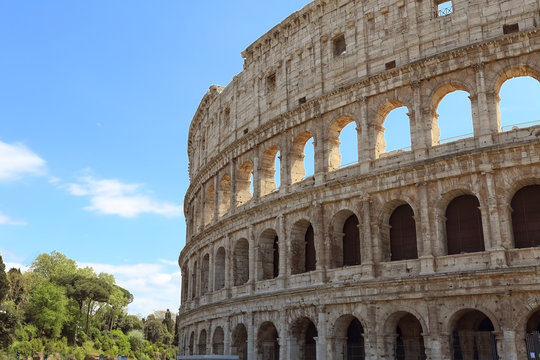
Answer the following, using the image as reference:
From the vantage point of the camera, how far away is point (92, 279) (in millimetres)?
68125

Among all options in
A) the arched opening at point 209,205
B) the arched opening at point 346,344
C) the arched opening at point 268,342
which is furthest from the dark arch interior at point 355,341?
the arched opening at point 209,205

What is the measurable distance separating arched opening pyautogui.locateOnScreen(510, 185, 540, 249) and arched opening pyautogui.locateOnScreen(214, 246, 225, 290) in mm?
Result: 15193

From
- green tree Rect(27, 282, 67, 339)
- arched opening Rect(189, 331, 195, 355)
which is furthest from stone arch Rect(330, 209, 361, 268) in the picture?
green tree Rect(27, 282, 67, 339)

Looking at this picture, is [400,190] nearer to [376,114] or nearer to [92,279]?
[376,114]

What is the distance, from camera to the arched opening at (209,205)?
33.0m

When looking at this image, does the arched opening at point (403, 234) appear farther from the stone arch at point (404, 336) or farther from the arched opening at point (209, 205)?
the arched opening at point (209, 205)

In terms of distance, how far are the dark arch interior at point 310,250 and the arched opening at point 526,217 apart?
27.4 ft

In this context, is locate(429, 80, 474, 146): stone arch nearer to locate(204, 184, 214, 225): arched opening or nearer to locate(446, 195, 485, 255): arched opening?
locate(446, 195, 485, 255): arched opening

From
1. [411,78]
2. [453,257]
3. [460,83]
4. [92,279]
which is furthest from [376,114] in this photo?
[92,279]

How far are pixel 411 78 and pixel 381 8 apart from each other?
3.58 meters

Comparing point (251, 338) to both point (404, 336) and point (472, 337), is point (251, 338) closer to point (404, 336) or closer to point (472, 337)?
point (404, 336)

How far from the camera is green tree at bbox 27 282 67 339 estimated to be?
181 feet

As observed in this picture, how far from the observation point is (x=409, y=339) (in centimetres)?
2083

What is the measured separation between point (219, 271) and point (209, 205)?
5.04m
